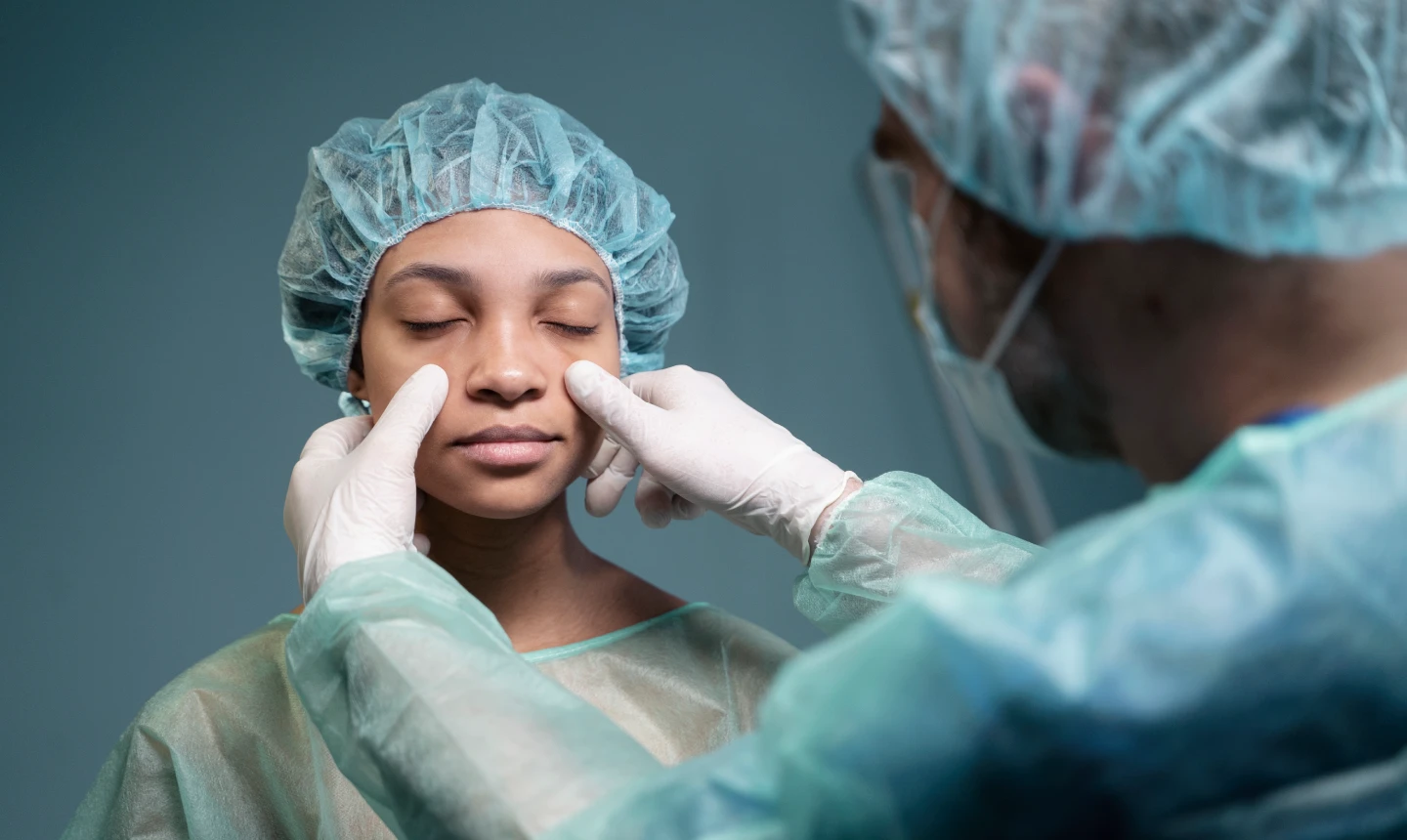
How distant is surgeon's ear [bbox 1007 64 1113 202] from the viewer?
0.85m

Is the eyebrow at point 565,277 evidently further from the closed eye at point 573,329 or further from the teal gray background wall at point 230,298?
the teal gray background wall at point 230,298

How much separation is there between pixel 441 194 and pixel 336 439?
37cm

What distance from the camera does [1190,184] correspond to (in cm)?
83

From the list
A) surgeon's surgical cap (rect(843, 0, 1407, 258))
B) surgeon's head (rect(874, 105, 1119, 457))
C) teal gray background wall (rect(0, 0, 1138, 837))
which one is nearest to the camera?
surgeon's surgical cap (rect(843, 0, 1407, 258))

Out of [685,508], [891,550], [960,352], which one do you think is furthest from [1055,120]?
[685,508]

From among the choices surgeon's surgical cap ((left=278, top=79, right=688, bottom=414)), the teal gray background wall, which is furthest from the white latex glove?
the teal gray background wall

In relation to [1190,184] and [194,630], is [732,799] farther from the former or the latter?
[194,630]

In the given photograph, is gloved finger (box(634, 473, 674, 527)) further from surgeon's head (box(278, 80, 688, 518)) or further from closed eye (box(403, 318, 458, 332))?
closed eye (box(403, 318, 458, 332))

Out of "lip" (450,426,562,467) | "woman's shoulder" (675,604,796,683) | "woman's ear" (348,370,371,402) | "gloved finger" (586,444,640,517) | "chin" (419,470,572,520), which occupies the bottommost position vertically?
"woman's shoulder" (675,604,796,683)

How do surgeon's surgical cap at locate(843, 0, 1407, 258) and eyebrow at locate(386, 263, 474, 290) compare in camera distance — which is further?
eyebrow at locate(386, 263, 474, 290)

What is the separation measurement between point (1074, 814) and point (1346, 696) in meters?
0.17

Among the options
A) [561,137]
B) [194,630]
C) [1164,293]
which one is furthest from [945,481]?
[1164,293]

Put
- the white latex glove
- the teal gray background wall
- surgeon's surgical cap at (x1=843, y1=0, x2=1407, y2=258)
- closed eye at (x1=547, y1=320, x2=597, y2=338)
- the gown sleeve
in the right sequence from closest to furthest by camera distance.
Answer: the gown sleeve < surgeon's surgical cap at (x1=843, y1=0, x2=1407, y2=258) < the white latex glove < closed eye at (x1=547, y1=320, x2=597, y2=338) < the teal gray background wall

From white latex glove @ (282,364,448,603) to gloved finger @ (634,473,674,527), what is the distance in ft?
1.16
